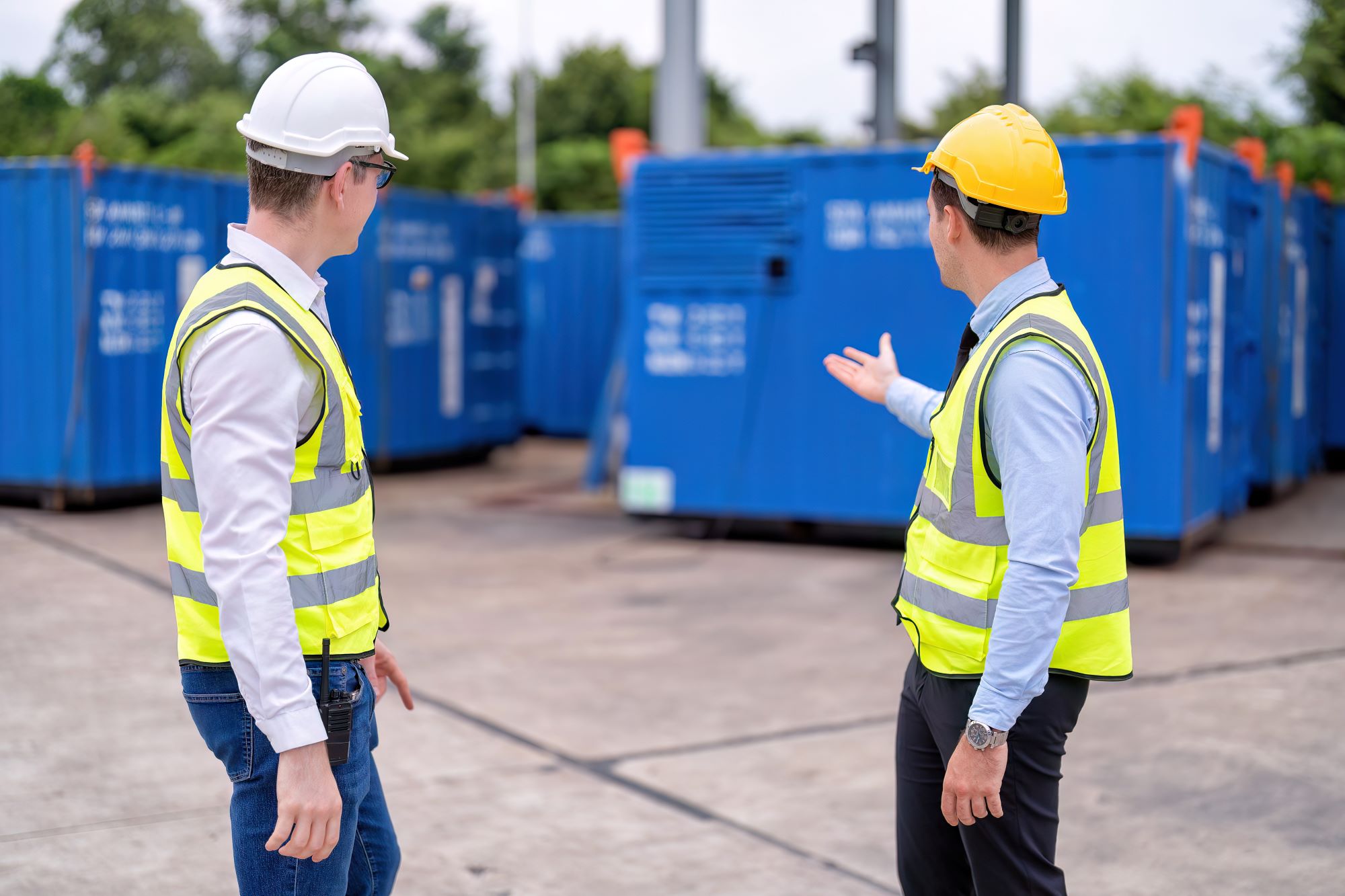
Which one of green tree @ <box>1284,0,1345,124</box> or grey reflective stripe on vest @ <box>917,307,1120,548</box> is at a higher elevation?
green tree @ <box>1284,0,1345,124</box>

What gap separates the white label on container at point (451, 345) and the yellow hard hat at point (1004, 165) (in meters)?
12.3

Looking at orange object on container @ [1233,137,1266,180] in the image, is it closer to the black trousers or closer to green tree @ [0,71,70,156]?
green tree @ [0,71,70,156]

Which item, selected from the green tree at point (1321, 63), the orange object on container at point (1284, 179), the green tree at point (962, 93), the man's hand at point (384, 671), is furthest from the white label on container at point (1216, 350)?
the green tree at point (962, 93)

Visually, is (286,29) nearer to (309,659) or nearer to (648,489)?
(648,489)

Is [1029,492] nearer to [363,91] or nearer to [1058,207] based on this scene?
[1058,207]

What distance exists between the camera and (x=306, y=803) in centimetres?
213

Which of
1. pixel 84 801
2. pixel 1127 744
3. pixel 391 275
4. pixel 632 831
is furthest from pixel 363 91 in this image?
pixel 391 275

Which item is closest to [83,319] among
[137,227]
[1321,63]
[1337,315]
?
[137,227]

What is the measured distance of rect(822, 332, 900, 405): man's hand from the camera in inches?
128

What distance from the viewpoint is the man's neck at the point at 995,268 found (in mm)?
2596

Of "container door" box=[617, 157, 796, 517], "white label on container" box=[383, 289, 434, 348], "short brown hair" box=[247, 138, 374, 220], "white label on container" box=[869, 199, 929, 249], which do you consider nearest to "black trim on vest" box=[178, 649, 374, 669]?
"short brown hair" box=[247, 138, 374, 220]

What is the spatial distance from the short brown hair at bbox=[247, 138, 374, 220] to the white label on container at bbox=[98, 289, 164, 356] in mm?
9461

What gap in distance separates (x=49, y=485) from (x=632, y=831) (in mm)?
8135

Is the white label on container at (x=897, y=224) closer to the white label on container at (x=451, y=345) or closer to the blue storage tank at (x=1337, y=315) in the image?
the white label on container at (x=451, y=345)
